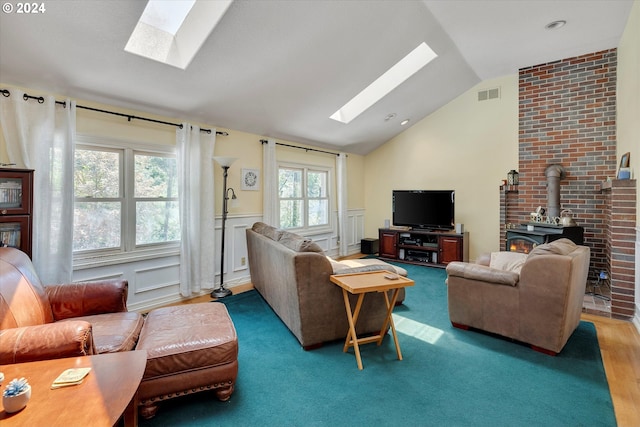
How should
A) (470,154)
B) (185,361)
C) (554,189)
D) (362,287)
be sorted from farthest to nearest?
(470,154) → (554,189) → (362,287) → (185,361)

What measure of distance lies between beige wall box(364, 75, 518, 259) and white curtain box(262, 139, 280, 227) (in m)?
2.84

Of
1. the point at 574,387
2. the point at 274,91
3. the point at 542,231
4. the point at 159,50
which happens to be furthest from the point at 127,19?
the point at 542,231

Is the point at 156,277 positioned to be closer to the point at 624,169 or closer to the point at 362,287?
the point at 362,287

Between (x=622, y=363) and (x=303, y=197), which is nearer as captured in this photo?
(x=622, y=363)

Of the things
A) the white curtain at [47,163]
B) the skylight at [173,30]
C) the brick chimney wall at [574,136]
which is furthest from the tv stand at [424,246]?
the white curtain at [47,163]

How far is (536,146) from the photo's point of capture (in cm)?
455

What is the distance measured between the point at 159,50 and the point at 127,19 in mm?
497

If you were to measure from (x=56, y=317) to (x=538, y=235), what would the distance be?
5043 millimetres

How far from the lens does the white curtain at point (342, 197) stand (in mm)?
6125

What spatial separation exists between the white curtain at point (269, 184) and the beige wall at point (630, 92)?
4.26 meters

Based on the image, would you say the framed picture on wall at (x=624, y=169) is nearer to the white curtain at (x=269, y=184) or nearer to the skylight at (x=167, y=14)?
the white curtain at (x=269, y=184)

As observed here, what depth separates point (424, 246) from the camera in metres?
5.54

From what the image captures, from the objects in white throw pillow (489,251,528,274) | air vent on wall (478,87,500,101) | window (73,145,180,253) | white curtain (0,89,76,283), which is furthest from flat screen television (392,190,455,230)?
white curtain (0,89,76,283)

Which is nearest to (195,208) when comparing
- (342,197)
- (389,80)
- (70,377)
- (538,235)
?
(70,377)
